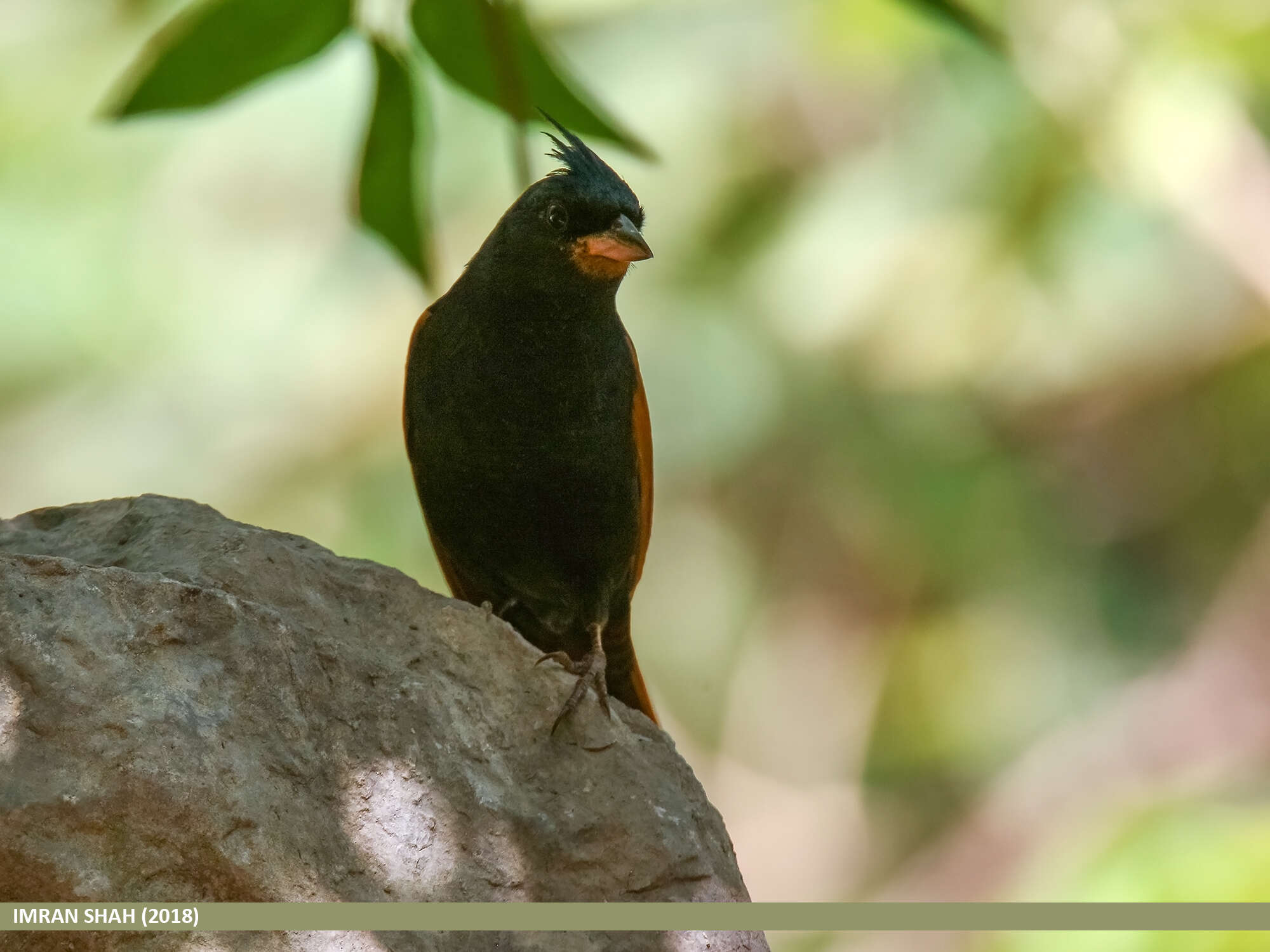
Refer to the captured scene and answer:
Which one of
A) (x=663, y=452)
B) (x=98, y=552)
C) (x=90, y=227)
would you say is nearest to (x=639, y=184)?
(x=663, y=452)

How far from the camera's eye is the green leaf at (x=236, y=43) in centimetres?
204

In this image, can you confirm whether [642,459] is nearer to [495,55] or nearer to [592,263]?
[592,263]

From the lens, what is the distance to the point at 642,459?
386 cm

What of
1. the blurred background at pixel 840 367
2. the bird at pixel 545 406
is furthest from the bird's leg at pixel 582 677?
the blurred background at pixel 840 367

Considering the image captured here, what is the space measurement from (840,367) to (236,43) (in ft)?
18.3

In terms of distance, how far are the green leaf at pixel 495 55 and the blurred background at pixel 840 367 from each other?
183 inches

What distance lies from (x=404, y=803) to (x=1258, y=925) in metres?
1.72

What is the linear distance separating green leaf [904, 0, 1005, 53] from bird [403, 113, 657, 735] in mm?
1693

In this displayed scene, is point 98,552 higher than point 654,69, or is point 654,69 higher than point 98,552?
point 98,552

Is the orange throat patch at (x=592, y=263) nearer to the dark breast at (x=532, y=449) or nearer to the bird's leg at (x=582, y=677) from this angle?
the dark breast at (x=532, y=449)

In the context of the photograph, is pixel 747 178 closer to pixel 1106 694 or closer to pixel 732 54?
pixel 732 54

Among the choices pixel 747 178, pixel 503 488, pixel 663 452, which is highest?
pixel 503 488

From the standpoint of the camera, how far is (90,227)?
7.07 m

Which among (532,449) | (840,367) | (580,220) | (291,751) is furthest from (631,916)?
(840,367)
